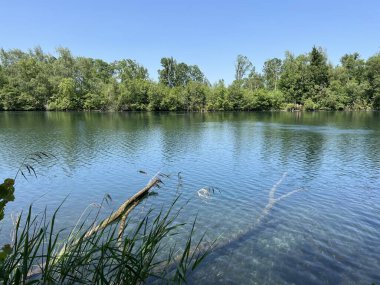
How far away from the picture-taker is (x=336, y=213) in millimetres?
13523

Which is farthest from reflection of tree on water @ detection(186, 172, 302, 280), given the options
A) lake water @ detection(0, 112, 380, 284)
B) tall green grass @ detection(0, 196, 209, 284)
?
tall green grass @ detection(0, 196, 209, 284)

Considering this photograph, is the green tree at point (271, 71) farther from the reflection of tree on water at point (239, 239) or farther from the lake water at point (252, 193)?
the reflection of tree on water at point (239, 239)

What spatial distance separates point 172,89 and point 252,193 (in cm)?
9637

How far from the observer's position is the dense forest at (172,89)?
10025cm

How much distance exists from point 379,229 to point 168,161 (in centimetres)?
1576

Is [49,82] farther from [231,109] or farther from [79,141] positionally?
[79,141]

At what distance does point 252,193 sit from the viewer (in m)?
16.3

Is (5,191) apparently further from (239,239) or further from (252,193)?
(252,193)

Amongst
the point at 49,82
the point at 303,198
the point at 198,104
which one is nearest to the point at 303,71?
the point at 198,104

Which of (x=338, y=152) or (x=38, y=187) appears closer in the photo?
(x=38, y=187)

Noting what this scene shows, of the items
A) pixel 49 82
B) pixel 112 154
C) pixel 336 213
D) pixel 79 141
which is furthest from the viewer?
pixel 49 82

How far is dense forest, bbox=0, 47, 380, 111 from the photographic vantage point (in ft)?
329

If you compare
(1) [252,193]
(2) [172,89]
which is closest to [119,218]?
(1) [252,193]

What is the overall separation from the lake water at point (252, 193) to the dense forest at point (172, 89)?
72569 millimetres
